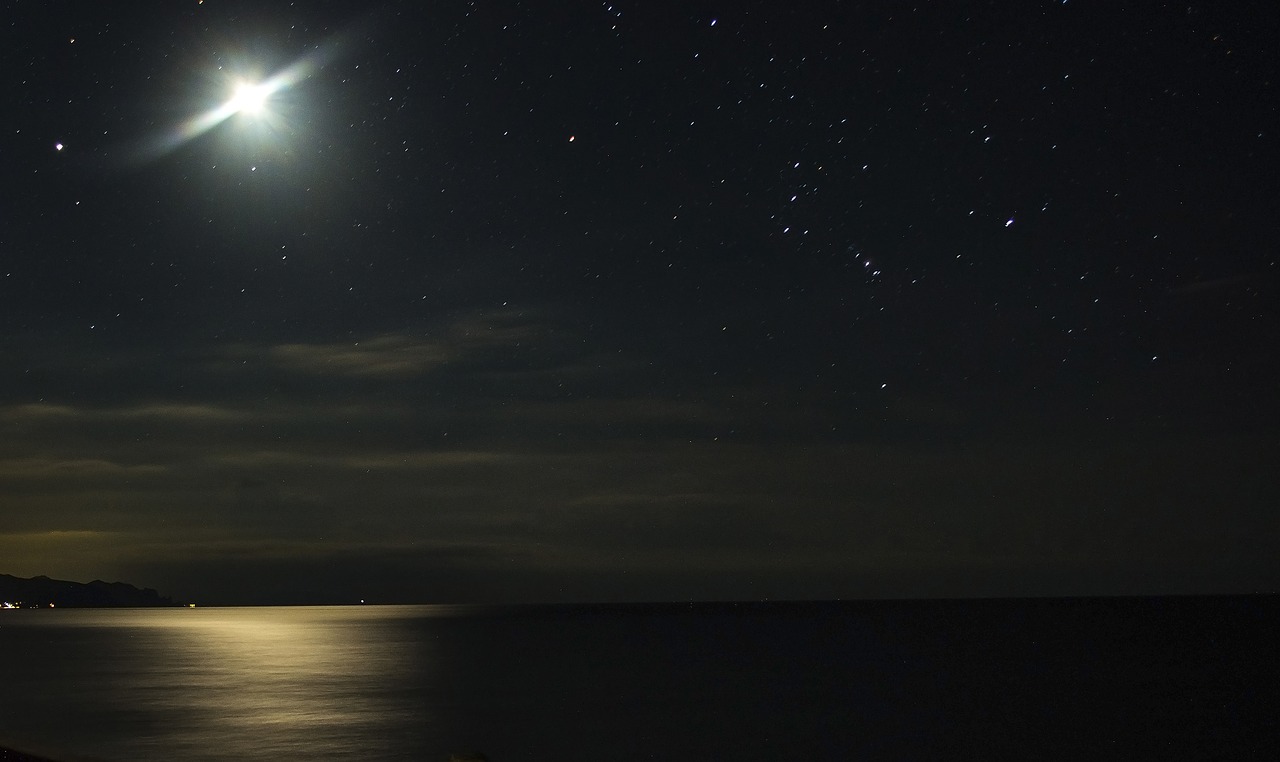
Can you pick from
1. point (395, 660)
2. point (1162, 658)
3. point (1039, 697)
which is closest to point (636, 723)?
point (1039, 697)

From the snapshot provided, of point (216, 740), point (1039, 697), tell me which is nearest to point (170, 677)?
point (216, 740)

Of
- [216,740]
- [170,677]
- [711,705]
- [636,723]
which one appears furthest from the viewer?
[170,677]

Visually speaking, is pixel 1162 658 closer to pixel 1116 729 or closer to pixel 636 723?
pixel 1116 729

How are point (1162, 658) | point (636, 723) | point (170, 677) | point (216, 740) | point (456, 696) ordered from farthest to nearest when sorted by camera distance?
point (1162, 658)
point (170, 677)
point (456, 696)
point (636, 723)
point (216, 740)

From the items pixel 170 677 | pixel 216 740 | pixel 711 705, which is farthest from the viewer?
pixel 170 677

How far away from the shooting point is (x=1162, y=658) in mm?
68875

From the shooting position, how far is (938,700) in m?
43.4

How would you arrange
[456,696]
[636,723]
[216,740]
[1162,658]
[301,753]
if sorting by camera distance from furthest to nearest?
1. [1162,658]
2. [456,696]
3. [636,723]
4. [216,740]
5. [301,753]

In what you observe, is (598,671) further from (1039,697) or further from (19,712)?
(19,712)

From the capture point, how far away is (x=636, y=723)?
113 feet

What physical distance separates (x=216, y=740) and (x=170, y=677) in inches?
1121

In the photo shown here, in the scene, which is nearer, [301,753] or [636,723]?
[301,753]

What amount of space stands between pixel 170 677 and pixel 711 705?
29.8 meters

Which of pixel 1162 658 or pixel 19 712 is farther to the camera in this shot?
pixel 1162 658
